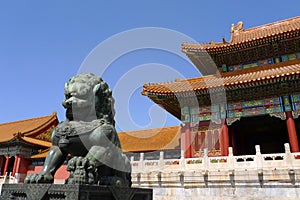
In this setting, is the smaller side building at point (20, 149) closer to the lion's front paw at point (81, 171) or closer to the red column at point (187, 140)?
the red column at point (187, 140)

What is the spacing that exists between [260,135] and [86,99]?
17005mm

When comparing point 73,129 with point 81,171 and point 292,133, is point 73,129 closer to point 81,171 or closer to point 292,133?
point 81,171

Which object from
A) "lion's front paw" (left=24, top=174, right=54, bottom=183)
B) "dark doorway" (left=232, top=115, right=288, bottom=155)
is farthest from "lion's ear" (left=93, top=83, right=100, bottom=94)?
"dark doorway" (left=232, top=115, right=288, bottom=155)

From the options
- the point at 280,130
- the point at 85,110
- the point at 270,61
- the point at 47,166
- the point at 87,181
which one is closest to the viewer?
the point at 87,181

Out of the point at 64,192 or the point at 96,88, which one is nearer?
the point at 64,192

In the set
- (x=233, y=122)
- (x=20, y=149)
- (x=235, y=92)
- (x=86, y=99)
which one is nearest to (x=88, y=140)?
(x=86, y=99)

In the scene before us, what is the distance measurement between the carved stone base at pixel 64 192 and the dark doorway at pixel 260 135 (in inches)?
531

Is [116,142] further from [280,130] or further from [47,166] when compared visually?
[280,130]

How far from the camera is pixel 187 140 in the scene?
12.7 meters

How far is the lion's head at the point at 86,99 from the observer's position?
375 cm

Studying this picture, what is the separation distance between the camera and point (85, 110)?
381 centimetres

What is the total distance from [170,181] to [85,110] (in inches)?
299

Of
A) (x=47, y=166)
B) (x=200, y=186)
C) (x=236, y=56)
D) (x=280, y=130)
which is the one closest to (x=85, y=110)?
(x=47, y=166)

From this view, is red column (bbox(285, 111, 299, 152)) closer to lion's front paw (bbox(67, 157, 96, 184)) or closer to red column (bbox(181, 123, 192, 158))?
red column (bbox(181, 123, 192, 158))
